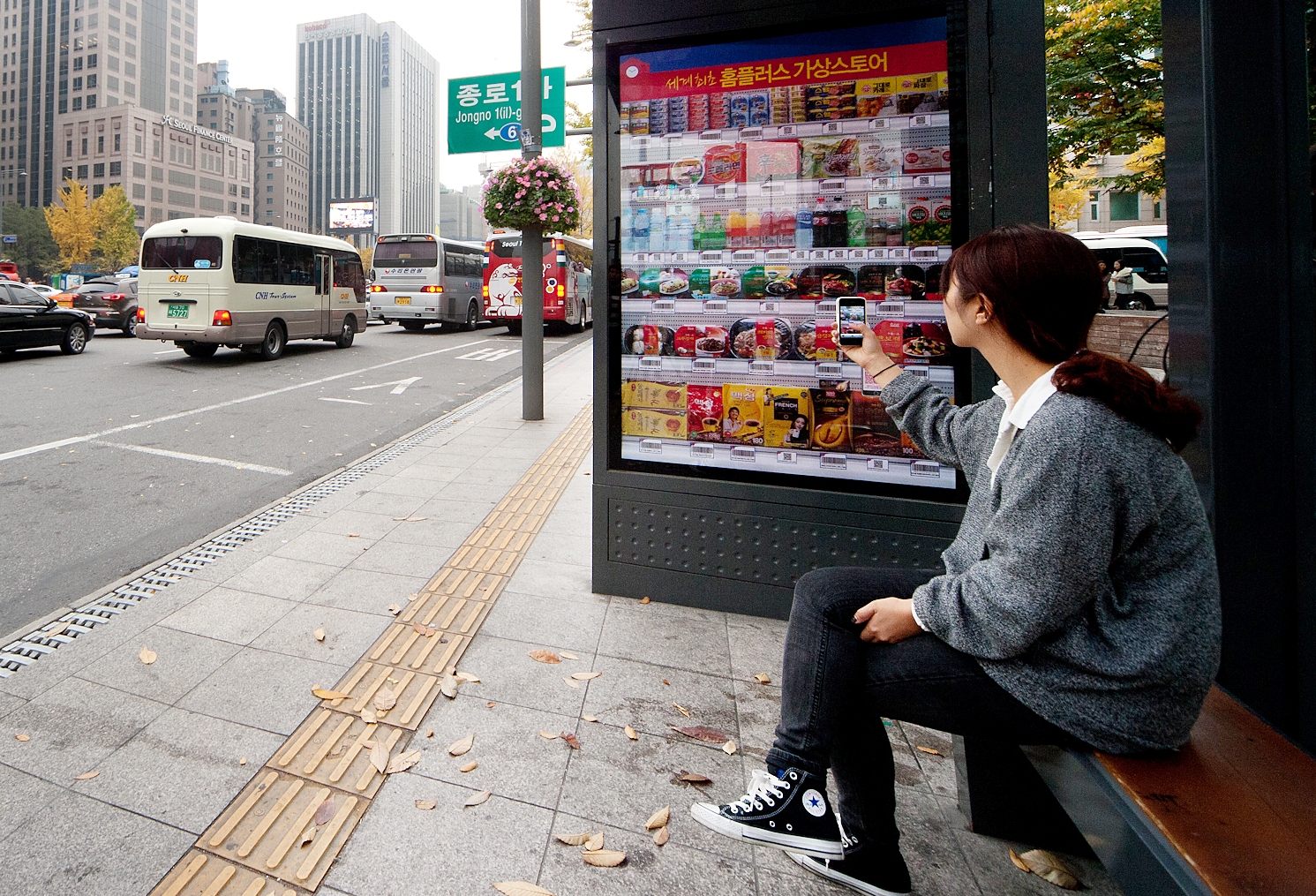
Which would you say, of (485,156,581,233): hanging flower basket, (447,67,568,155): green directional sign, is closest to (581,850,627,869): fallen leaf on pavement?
(485,156,581,233): hanging flower basket

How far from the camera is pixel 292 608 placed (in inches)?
137

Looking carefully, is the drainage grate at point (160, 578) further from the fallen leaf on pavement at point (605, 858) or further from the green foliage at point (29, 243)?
the green foliage at point (29, 243)

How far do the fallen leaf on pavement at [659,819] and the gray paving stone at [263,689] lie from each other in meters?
1.28

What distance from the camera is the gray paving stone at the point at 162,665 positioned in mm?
2746

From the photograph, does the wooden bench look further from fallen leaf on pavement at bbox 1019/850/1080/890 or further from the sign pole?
the sign pole

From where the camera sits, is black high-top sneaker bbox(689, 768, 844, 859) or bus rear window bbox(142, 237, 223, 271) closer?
black high-top sneaker bbox(689, 768, 844, 859)

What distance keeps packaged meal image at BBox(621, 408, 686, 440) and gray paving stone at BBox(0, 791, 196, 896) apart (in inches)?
89.5

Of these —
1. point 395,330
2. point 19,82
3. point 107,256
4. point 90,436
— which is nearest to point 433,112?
point 19,82

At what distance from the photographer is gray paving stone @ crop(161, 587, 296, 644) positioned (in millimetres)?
3217

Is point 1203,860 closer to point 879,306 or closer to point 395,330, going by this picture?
point 879,306

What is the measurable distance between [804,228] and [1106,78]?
44.5ft

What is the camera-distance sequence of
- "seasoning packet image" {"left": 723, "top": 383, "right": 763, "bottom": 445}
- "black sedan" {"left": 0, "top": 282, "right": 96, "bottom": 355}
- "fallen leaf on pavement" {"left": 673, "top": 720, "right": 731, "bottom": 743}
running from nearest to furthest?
"fallen leaf on pavement" {"left": 673, "top": 720, "right": 731, "bottom": 743} < "seasoning packet image" {"left": 723, "top": 383, "right": 763, "bottom": 445} < "black sedan" {"left": 0, "top": 282, "right": 96, "bottom": 355}

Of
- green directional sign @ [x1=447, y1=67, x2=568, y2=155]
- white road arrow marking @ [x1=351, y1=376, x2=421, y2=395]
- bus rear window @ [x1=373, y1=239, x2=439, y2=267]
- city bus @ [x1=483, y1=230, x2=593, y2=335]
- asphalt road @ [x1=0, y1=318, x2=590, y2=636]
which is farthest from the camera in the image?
bus rear window @ [x1=373, y1=239, x2=439, y2=267]

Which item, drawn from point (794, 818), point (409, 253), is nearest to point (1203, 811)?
point (794, 818)
